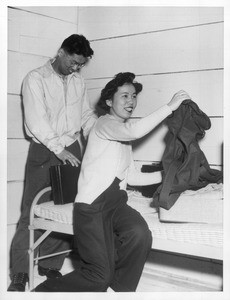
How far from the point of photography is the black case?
2.27m

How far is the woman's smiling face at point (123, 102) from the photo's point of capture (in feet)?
6.82

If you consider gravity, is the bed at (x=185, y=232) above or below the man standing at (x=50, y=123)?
below

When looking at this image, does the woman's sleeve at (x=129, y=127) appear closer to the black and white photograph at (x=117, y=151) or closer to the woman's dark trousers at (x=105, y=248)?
the black and white photograph at (x=117, y=151)

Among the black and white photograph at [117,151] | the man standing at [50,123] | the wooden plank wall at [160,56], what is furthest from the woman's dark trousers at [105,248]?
the wooden plank wall at [160,56]

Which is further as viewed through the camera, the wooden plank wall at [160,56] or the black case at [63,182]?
the wooden plank wall at [160,56]

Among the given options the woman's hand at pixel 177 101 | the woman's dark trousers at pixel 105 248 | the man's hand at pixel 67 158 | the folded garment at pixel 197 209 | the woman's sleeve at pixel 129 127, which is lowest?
the woman's dark trousers at pixel 105 248

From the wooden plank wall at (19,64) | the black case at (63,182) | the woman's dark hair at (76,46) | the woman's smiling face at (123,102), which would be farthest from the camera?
the wooden plank wall at (19,64)

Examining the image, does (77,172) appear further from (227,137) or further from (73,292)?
(227,137)

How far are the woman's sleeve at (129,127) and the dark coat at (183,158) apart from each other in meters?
0.15

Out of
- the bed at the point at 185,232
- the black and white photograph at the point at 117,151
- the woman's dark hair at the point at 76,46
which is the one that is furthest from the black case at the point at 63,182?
the woman's dark hair at the point at 76,46

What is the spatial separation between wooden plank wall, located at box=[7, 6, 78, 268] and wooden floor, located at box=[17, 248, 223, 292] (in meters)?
0.56

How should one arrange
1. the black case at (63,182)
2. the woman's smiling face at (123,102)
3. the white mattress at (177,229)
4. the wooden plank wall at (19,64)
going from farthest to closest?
the wooden plank wall at (19,64), the black case at (63,182), the woman's smiling face at (123,102), the white mattress at (177,229)

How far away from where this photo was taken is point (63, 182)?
2.28 m

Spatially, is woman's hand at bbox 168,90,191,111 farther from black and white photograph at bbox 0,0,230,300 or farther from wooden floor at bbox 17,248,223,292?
wooden floor at bbox 17,248,223,292
